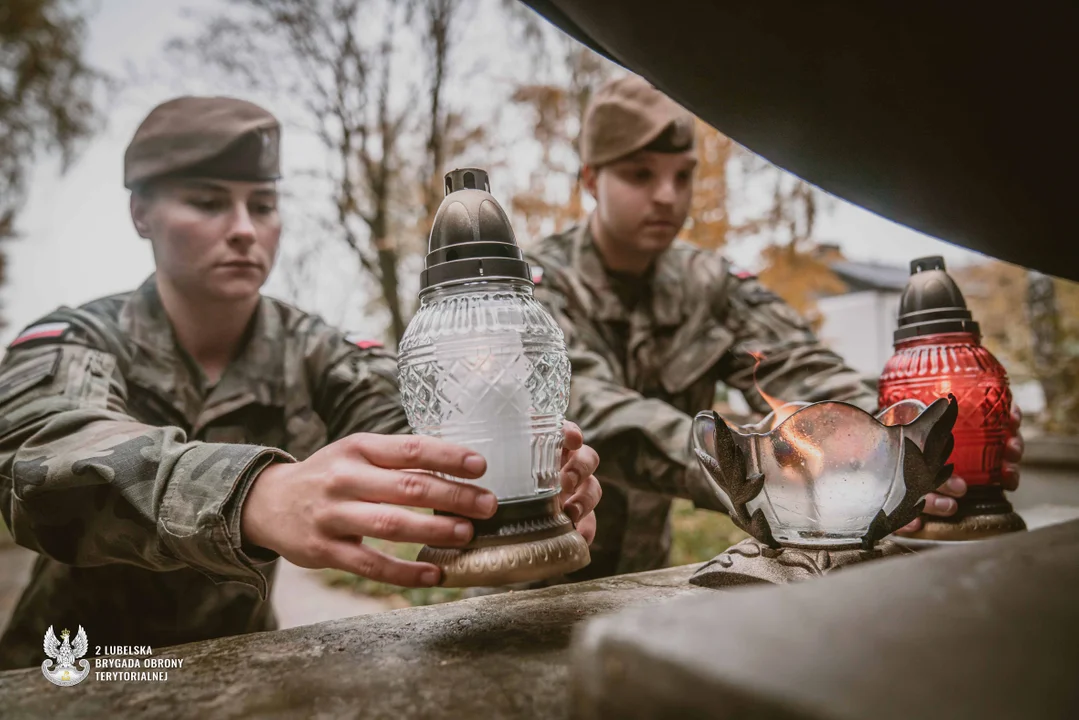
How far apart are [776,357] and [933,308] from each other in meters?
0.89

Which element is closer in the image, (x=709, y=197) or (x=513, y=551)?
(x=513, y=551)

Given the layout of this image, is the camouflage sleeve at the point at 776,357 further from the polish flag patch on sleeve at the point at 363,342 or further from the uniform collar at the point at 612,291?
the polish flag patch on sleeve at the point at 363,342

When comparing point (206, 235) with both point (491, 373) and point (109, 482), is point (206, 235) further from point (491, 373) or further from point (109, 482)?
point (491, 373)

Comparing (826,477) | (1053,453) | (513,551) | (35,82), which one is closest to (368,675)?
(513,551)

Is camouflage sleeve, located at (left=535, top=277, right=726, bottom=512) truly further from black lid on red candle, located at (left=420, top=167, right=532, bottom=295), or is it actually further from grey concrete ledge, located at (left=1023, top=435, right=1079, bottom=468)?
grey concrete ledge, located at (left=1023, top=435, right=1079, bottom=468)

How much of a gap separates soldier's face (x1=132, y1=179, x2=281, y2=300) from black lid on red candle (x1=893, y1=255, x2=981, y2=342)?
1393 mm

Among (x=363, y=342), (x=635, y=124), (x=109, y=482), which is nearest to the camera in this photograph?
(x=109, y=482)

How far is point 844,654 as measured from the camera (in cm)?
42

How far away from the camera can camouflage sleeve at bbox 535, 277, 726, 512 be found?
4.67 ft

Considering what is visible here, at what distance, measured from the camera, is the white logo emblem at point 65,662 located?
0.85 metres

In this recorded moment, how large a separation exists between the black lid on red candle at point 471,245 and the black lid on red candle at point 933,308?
0.81 m

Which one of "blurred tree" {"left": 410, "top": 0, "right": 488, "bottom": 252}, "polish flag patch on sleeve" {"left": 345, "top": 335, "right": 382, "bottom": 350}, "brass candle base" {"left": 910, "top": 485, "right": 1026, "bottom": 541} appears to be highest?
"blurred tree" {"left": 410, "top": 0, "right": 488, "bottom": 252}

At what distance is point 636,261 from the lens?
93.8 inches

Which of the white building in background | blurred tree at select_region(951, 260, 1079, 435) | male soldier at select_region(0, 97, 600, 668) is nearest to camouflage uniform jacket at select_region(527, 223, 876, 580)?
male soldier at select_region(0, 97, 600, 668)
